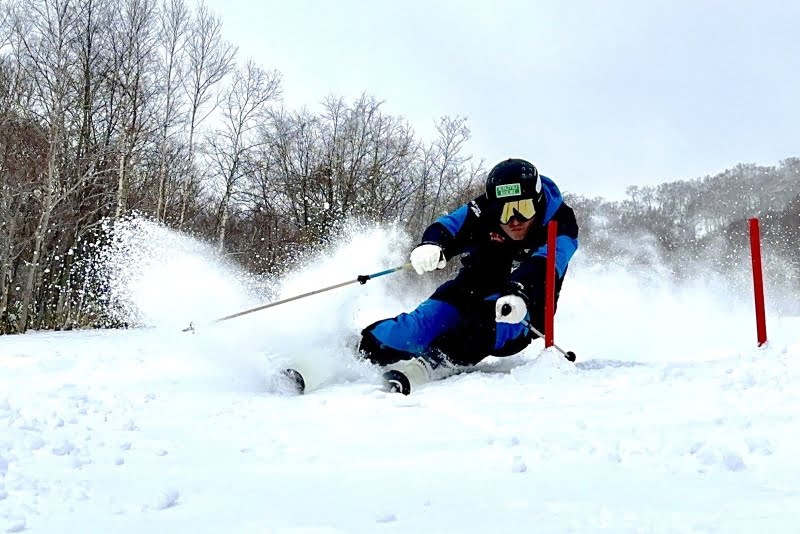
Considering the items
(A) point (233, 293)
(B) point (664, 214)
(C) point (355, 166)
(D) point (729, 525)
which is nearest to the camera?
(D) point (729, 525)

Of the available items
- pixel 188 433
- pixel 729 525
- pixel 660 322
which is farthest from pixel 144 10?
pixel 729 525

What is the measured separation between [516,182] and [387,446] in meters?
2.90

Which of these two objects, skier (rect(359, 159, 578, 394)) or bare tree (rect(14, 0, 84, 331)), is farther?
bare tree (rect(14, 0, 84, 331))

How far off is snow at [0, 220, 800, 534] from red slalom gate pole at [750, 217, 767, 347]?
428 mm

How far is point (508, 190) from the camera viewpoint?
474cm

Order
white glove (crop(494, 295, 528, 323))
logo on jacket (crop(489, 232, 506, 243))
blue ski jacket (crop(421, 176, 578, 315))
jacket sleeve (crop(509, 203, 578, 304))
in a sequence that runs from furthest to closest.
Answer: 1. logo on jacket (crop(489, 232, 506, 243))
2. blue ski jacket (crop(421, 176, 578, 315))
3. jacket sleeve (crop(509, 203, 578, 304))
4. white glove (crop(494, 295, 528, 323))

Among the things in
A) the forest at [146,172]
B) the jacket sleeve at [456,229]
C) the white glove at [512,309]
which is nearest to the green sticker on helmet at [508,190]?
the jacket sleeve at [456,229]

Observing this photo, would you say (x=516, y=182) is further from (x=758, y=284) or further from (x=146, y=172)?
(x=146, y=172)

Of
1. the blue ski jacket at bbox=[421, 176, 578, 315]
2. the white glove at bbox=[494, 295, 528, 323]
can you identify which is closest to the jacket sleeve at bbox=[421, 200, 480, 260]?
the blue ski jacket at bbox=[421, 176, 578, 315]

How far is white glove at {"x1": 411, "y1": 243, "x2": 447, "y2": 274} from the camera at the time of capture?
4.70 m

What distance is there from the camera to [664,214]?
5588cm

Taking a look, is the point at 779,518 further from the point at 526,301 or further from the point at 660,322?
the point at 660,322

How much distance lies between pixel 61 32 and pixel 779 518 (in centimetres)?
1675

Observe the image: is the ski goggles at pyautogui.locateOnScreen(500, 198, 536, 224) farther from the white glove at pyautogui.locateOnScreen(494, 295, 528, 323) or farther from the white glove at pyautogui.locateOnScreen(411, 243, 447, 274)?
the white glove at pyautogui.locateOnScreen(494, 295, 528, 323)
